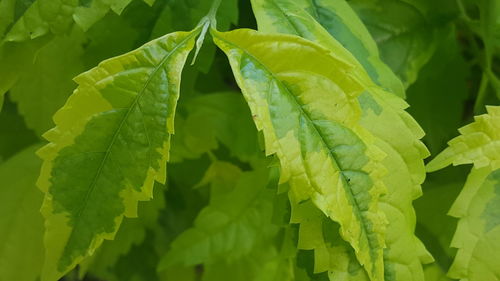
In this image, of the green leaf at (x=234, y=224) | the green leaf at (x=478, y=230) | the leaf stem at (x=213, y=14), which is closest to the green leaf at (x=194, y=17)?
the leaf stem at (x=213, y=14)

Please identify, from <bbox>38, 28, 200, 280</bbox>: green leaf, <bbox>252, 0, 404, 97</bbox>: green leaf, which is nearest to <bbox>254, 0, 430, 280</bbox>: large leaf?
<bbox>252, 0, 404, 97</bbox>: green leaf

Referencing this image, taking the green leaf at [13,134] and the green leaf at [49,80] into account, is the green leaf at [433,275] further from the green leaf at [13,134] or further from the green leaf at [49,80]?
the green leaf at [13,134]

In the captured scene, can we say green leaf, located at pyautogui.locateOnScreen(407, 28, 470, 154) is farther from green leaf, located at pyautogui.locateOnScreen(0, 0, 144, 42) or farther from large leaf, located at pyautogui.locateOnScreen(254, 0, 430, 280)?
green leaf, located at pyautogui.locateOnScreen(0, 0, 144, 42)

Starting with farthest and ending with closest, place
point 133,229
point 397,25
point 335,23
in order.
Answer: point 133,229 → point 397,25 → point 335,23

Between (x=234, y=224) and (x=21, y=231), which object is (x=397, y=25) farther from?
(x=21, y=231)

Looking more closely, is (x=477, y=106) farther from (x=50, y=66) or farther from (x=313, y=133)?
(x=50, y=66)

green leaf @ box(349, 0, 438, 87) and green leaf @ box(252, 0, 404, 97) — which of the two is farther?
green leaf @ box(349, 0, 438, 87)

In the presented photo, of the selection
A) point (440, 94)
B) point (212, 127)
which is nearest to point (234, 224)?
point (212, 127)
